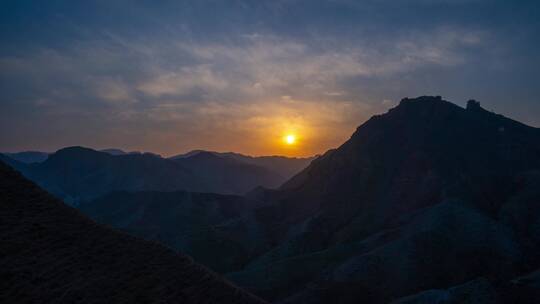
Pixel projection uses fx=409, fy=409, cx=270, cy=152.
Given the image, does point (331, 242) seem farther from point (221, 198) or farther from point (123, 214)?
point (123, 214)

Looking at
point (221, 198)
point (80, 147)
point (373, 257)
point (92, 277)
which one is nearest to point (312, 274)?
point (373, 257)

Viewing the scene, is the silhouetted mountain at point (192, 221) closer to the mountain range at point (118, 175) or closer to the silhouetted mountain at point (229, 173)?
the mountain range at point (118, 175)

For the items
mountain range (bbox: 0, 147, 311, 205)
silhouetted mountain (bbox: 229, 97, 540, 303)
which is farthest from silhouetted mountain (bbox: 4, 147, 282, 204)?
silhouetted mountain (bbox: 229, 97, 540, 303)

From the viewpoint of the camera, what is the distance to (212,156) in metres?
185

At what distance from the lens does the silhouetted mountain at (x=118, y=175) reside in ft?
454

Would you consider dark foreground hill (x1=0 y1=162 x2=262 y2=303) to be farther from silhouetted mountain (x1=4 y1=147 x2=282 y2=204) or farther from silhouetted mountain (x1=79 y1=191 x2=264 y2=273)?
silhouetted mountain (x1=4 y1=147 x2=282 y2=204)

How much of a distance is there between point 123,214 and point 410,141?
64559mm

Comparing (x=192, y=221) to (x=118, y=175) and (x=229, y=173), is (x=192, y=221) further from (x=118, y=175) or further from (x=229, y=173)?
(x=229, y=173)

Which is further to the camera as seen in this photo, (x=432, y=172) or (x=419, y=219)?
(x=432, y=172)

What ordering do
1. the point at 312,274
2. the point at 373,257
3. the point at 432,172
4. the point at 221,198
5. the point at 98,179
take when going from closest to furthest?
the point at 373,257 → the point at 312,274 → the point at 432,172 → the point at 221,198 → the point at 98,179

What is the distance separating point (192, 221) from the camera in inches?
3219

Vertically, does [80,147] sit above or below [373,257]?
above

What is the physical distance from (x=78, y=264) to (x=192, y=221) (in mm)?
62232

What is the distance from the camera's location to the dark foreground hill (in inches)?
731
